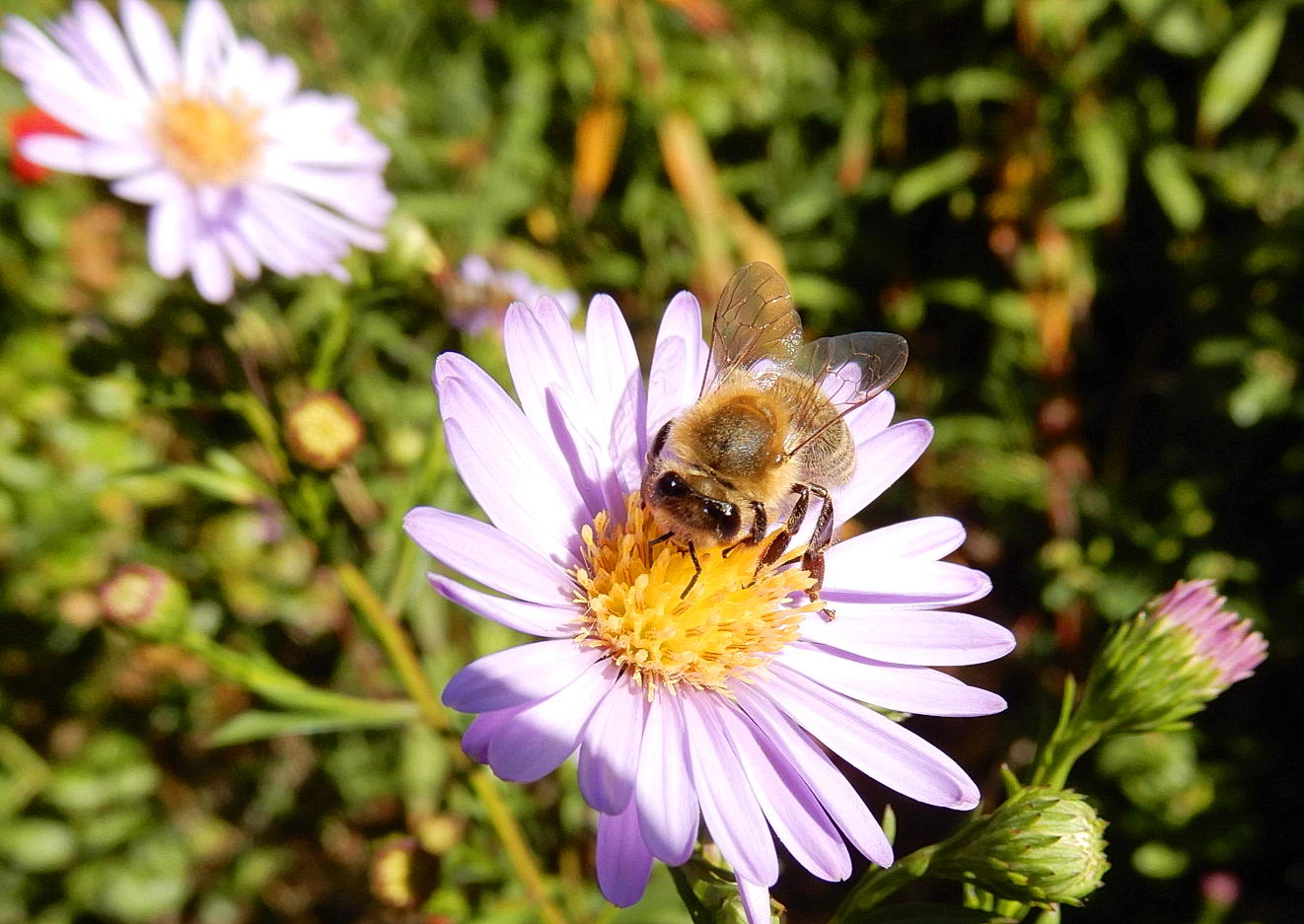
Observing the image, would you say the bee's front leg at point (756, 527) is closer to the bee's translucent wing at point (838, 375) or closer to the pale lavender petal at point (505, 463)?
the bee's translucent wing at point (838, 375)

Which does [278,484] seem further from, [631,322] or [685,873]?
[631,322]

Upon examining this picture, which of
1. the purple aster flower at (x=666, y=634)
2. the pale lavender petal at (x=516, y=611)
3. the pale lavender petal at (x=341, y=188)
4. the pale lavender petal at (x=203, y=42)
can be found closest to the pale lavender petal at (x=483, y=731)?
the purple aster flower at (x=666, y=634)

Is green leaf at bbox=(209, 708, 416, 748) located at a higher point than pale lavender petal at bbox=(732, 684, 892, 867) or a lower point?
higher

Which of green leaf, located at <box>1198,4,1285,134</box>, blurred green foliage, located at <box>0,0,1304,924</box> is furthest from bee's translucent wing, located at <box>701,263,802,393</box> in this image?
green leaf, located at <box>1198,4,1285,134</box>

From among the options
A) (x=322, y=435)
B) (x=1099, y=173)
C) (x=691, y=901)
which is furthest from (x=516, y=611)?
(x=1099, y=173)

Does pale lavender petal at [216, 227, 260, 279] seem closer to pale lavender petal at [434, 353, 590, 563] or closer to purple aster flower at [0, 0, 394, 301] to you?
purple aster flower at [0, 0, 394, 301]

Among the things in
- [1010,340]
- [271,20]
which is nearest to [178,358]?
[271,20]
